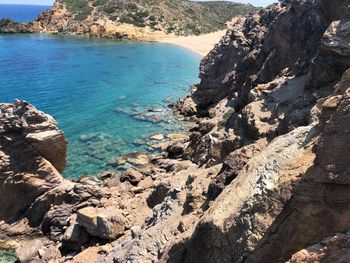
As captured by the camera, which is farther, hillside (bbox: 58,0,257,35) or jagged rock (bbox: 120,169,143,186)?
hillside (bbox: 58,0,257,35)

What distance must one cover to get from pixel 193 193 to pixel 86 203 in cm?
989

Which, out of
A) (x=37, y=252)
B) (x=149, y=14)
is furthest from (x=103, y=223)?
(x=149, y=14)

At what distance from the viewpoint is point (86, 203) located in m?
26.1

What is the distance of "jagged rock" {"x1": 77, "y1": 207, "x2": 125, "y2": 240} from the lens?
2166 cm

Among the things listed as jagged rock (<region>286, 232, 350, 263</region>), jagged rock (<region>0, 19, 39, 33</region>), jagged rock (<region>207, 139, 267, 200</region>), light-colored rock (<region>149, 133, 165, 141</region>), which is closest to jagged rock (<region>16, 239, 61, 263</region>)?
jagged rock (<region>207, 139, 267, 200</region>)

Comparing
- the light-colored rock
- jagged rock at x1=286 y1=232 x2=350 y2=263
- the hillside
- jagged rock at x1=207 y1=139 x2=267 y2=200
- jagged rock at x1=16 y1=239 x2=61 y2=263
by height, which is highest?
jagged rock at x1=286 y1=232 x2=350 y2=263

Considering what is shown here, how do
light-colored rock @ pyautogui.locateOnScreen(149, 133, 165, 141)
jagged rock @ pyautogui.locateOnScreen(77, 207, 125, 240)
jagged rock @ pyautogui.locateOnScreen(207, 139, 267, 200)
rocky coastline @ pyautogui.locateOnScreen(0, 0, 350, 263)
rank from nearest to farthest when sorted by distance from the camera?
rocky coastline @ pyautogui.locateOnScreen(0, 0, 350, 263) → jagged rock @ pyautogui.locateOnScreen(207, 139, 267, 200) → jagged rock @ pyautogui.locateOnScreen(77, 207, 125, 240) → light-colored rock @ pyautogui.locateOnScreen(149, 133, 165, 141)

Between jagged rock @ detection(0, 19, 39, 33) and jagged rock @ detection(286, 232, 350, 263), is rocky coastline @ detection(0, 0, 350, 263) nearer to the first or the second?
jagged rock @ detection(286, 232, 350, 263)

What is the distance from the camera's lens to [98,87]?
65438 millimetres

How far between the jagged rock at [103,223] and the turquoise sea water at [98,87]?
1249cm

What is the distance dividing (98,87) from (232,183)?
53870 millimetres

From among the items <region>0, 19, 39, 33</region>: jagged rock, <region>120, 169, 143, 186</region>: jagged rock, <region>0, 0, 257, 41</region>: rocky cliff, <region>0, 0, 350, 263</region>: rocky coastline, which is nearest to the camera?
<region>0, 0, 350, 263</region>: rocky coastline

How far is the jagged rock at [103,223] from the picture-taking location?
853 inches

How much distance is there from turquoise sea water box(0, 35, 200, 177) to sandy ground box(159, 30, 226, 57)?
4771mm
